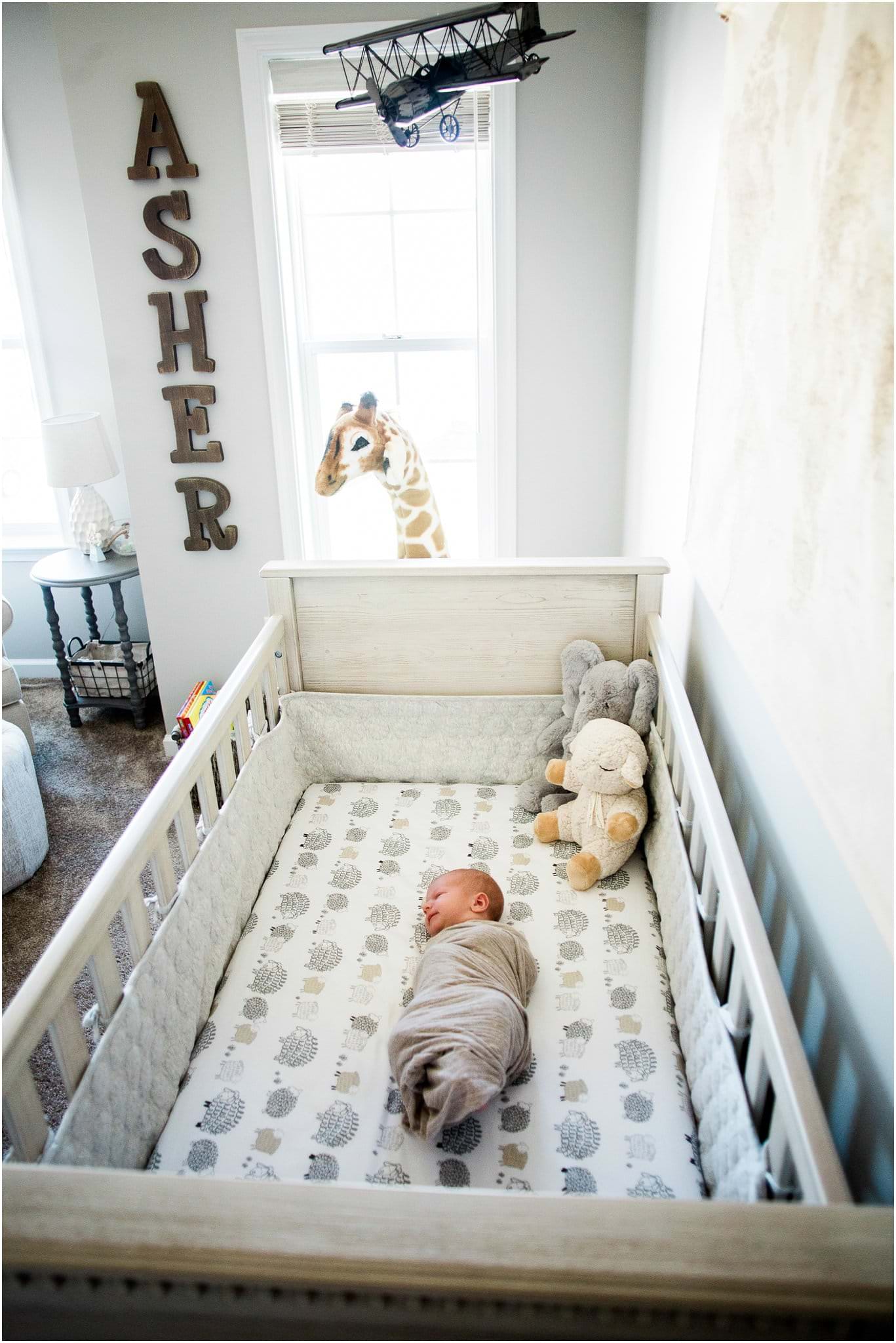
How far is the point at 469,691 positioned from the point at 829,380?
1133mm

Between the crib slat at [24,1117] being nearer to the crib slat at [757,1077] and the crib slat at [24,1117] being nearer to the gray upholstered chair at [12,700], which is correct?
the crib slat at [757,1077]

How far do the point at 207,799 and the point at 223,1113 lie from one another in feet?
1.61

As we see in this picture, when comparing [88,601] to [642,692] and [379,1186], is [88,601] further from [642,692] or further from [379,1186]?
[379,1186]

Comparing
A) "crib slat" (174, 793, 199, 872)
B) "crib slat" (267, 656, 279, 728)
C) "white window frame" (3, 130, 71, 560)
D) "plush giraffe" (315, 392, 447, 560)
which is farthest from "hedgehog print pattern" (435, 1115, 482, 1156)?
"white window frame" (3, 130, 71, 560)

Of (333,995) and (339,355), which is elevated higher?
(339,355)

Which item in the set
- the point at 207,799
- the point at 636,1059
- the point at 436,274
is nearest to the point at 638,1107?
the point at 636,1059

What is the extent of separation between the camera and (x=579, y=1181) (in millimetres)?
1043

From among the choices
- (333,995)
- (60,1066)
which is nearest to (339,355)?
(333,995)

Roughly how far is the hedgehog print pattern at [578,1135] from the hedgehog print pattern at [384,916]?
18.2 inches

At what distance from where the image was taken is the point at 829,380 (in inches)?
34.1

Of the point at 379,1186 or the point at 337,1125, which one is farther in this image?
the point at 337,1125

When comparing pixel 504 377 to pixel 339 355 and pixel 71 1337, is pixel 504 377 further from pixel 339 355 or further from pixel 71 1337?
pixel 71 1337

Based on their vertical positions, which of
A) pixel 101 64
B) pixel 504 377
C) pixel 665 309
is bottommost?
pixel 504 377

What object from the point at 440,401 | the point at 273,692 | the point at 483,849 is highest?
the point at 440,401
